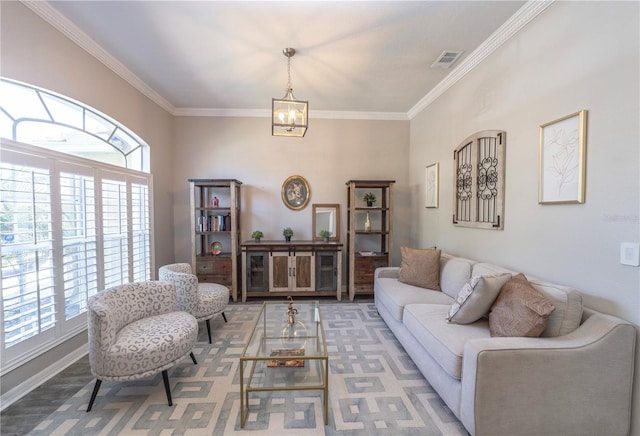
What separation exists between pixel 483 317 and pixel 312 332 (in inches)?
56.1

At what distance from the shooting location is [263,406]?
185cm

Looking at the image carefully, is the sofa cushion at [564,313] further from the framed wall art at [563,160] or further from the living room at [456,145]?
the framed wall art at [563,160]

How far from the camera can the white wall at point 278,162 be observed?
14.1 feet

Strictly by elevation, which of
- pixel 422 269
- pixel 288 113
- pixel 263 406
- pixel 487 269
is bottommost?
pixel 263 406

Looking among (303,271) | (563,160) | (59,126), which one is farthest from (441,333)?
(59,126)

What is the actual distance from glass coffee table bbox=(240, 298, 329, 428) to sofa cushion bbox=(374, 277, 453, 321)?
799mm

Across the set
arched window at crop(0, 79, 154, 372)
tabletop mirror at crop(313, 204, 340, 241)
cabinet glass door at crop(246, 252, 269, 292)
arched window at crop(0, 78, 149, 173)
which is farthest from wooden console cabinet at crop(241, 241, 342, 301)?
arched window at crop(0, 78, 149, 173)

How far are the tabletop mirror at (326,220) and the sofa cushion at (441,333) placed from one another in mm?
2200

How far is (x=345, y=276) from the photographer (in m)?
4.43

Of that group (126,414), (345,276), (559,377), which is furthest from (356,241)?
(126,414)

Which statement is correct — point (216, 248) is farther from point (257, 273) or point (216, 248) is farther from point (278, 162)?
point (278, 162)

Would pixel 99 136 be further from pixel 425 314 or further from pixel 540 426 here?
pixel 540 426

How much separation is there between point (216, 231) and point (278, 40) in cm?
271

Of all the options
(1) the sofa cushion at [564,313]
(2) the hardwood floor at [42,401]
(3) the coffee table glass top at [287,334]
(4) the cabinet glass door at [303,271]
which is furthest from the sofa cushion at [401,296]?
(2) the hardwood floor at [42,401]
